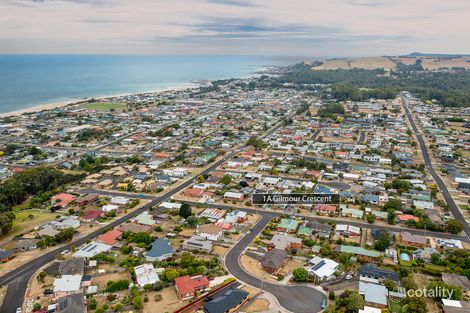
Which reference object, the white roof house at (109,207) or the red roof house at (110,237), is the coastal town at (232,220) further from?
the white roof house at (109,207)

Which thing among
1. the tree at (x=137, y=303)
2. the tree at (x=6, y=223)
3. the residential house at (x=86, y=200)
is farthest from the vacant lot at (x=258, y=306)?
the residential house at (x=86, y=200)

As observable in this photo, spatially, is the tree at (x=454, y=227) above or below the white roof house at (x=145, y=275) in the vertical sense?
above

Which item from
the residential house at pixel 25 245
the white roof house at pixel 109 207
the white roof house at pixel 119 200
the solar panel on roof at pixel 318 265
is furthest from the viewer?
the white roof house at pixel 119 200

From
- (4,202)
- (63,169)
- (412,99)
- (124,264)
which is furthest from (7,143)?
(412,99)

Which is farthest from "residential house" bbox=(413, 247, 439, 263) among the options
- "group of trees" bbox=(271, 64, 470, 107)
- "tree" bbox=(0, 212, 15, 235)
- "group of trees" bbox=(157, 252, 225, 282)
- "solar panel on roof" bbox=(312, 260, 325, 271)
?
"group of trees" bbox=(271, 64, 470, 107)

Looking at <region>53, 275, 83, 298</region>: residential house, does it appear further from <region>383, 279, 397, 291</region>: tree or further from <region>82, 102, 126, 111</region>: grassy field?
<region>82, 102, 126, 111</region>: grassy field
